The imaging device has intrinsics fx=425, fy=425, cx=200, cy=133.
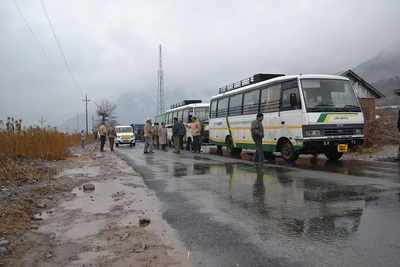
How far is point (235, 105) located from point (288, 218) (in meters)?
13.9

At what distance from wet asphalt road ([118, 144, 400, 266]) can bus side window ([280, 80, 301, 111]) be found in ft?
12.6

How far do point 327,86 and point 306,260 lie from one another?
10800 mm

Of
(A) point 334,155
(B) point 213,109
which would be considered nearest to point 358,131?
(A) point 334,155

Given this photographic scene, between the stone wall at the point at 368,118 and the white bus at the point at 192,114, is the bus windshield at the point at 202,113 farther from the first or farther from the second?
the stone wall at the point at 368,118

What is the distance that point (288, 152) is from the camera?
581 inches

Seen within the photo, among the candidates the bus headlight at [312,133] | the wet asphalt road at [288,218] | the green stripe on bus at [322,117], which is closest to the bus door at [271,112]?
the bus headlight at [312,133]

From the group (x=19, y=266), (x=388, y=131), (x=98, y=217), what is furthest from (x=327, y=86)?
(x=19, y=266)

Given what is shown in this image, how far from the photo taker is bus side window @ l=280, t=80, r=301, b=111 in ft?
46.1

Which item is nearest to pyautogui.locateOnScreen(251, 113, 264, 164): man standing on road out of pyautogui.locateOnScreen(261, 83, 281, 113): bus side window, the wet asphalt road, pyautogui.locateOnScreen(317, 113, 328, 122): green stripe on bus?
pyautogui.locateOnScreen(261, 83, 281, 113): bus side window

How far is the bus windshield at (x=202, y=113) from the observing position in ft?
90.2

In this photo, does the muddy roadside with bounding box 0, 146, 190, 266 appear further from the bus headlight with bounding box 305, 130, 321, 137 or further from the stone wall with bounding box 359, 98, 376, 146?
the stone wall with bounding box 359, 98, 376, 146

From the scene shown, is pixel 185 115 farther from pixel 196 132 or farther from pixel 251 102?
pixel 251 102

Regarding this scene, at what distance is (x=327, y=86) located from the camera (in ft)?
46.3

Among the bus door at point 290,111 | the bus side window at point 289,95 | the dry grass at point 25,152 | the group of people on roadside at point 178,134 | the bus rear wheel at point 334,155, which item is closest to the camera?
the dry grass at point 25,152
